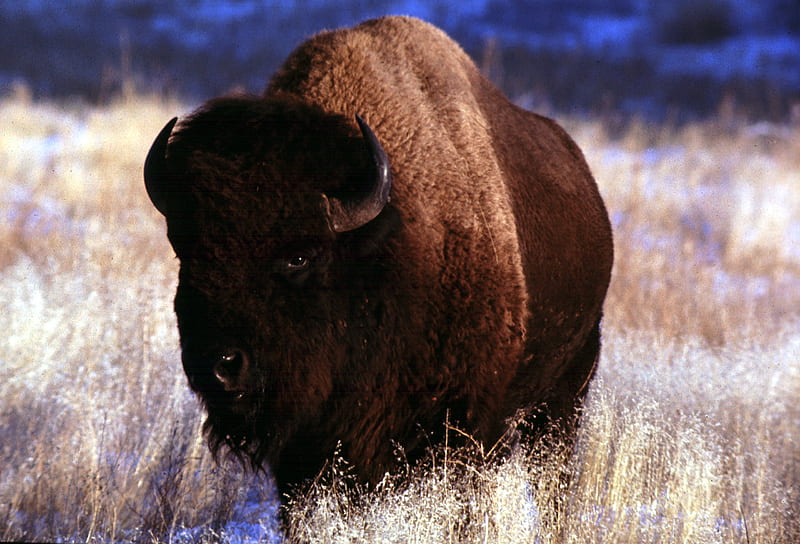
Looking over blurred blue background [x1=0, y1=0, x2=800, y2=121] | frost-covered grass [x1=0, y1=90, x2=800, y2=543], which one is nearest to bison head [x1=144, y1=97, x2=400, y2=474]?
frost-covered grass [x1=0, y1=90, x2=800, y2=543]

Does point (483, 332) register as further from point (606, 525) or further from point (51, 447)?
point (51, 447)

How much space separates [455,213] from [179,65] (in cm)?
1697

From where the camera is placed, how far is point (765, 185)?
10.4 metres

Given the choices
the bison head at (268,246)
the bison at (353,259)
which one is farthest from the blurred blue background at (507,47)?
the bison head at (268,246)

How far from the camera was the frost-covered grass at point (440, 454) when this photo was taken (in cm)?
292

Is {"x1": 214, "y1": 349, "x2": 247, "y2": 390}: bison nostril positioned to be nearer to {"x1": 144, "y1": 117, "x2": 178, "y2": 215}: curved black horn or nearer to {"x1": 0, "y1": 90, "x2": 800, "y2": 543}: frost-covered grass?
{"x1": 144, "y1": 117, "x2": 178, "y2": 215}: curved black horn

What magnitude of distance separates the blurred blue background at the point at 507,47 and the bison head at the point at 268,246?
459 inches

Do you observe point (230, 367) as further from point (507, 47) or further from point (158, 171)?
point (507, 47)

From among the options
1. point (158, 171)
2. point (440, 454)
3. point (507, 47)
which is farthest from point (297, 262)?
point (507, 47)

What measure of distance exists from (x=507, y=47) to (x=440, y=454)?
56.4ft

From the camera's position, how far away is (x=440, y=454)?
2.84 meters

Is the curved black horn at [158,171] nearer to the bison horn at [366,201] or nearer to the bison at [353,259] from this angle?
the bison at [353,259]

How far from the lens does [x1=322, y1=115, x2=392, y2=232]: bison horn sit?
248 centimetres

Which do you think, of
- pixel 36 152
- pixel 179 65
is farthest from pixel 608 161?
pixel 179 65
